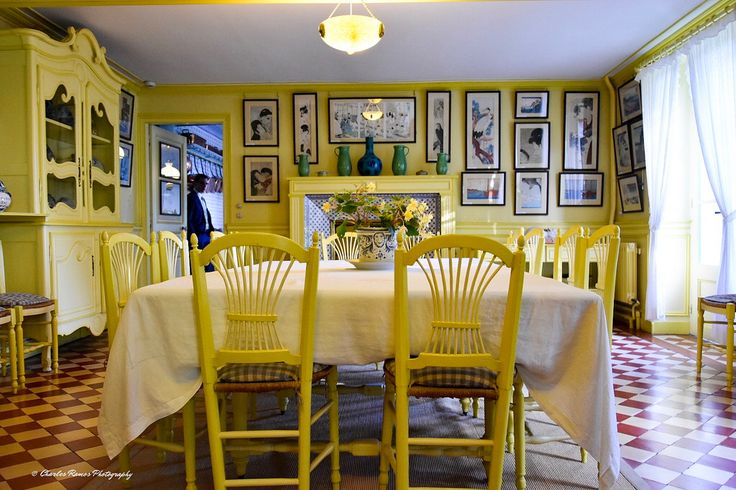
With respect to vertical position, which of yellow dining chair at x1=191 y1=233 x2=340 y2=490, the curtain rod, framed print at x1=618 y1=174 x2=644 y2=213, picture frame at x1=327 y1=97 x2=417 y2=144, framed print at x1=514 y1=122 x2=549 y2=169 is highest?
the curtain rod

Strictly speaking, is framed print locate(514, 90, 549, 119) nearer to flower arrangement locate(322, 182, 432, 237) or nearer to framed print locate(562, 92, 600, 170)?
framed print locate(562, 92, 600, 170)

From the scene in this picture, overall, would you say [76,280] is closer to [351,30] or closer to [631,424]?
[351,30]

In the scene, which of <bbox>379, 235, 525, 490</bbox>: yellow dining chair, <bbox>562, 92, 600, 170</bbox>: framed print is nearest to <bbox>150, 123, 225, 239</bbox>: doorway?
<bbox>562, 92, 600, 170</bbox>: framed print

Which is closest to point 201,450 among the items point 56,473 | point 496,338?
point 56,473

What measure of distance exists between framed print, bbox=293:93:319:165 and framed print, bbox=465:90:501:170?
178 cm

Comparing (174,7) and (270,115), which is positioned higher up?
(174,7)

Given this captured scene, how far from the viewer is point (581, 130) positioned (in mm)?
5691

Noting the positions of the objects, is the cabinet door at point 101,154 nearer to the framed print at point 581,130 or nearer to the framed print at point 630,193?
the framed print at point 581,130

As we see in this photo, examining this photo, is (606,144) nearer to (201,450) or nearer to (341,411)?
(341,411)

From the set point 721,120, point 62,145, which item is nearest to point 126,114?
point 62,145

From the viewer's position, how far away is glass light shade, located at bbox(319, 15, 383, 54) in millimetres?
2766

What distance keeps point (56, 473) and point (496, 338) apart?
184cm

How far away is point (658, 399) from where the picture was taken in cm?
286

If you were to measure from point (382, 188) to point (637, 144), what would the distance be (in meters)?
2.67
